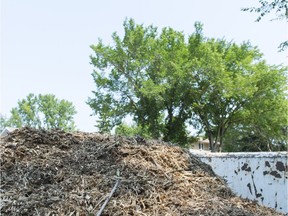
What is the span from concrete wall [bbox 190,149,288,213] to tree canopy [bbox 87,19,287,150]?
12.6m

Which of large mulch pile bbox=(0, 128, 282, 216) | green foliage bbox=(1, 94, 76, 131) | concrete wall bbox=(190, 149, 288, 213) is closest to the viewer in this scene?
large mulch pile bbox=(0, 128, 282, 216)

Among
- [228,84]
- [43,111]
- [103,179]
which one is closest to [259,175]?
[103,179]

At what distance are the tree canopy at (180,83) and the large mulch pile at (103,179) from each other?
45.1 feet

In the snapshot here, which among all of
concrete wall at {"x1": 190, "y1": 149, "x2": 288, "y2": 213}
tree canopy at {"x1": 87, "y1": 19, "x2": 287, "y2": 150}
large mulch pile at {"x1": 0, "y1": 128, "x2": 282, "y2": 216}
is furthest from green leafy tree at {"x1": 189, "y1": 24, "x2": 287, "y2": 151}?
large mulch pile at {"x1": 0, "y1": 128, "x2": 282, "y2": 216}

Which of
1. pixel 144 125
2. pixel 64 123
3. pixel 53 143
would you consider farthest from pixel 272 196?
pixel 64 123

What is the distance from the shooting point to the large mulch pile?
8.93 feet

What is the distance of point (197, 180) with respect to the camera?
3557 millimetres

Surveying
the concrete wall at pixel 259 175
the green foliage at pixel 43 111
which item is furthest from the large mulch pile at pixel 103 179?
the green foliage at pixel 43 111

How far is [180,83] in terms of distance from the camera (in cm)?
1827

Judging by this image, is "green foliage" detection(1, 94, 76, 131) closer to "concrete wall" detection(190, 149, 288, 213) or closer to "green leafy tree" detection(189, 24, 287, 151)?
"green leafy tree" detection(189, 24, 287, 151)

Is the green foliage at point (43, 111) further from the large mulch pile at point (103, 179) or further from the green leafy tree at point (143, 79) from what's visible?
the large mulch pile at point (103, 179)

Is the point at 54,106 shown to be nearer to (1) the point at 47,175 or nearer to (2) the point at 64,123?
(2) the point at 64,123

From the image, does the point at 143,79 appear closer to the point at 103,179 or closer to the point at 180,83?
the point at 180,83

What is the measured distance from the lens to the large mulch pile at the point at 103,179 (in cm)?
272
